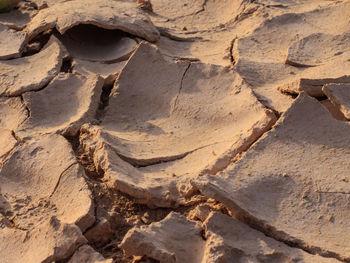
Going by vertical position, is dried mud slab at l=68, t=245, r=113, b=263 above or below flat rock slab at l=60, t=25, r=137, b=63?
above

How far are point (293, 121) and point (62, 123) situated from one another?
796mm

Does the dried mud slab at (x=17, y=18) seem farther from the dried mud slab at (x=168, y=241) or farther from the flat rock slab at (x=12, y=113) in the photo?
the dried mud slab at (x=168, y=241)

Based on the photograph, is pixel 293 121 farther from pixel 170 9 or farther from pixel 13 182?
pixel 170 9

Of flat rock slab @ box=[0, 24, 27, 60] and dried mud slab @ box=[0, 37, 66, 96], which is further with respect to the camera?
flat rock slab @ box=[0, 24, 27, 60]

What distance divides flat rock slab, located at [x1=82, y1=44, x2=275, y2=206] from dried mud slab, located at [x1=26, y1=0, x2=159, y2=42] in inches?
10.9

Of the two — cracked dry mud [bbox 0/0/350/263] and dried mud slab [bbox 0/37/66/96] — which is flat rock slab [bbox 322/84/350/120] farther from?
dried mud slab [bbox 0/37/66/96]

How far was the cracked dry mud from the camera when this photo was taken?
183cm

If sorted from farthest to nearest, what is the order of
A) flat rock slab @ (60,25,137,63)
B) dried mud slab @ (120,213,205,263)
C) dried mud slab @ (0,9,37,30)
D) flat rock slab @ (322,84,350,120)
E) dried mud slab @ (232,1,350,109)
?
1. dried mud slab @ (0,9,37,30)
2. flat rock slab @ (60,25,137,63)
3. dried mud slab @ (232,1,350,109)
4. flat rock slab @ (322,84,350,120)
5. dried mud slab @ (120,213,205,263)

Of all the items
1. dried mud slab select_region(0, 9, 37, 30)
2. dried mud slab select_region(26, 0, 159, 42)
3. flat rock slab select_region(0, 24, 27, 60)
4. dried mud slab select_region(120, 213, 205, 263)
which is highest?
dried mud slab select_region(120, 213, 205, 263)

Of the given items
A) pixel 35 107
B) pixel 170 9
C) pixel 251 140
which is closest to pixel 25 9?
pixel 170 9

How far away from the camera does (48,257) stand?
1.77 metres

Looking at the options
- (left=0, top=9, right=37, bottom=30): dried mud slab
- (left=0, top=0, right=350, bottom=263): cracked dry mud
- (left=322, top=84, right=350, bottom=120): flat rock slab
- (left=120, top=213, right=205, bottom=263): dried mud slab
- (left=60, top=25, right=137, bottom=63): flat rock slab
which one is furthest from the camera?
(left=0, top=9, right=37, bottom=30): dried mud slab

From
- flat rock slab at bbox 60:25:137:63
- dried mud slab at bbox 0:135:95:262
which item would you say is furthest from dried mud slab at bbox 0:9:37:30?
dried mud slab at bbox 0:135:95:262

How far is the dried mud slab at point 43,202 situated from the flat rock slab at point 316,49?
1.01 metres
